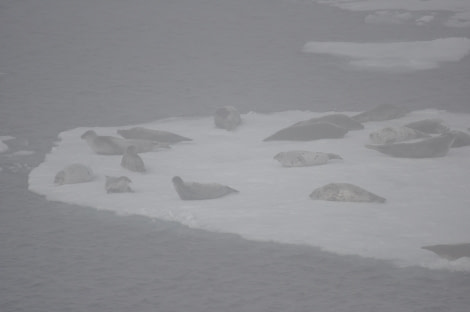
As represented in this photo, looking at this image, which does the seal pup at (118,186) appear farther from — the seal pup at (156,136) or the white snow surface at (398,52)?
the white snow surface at (398,52)

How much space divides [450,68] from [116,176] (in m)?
6.56

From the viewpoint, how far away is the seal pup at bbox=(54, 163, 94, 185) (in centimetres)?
724

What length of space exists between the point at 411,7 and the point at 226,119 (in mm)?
9397

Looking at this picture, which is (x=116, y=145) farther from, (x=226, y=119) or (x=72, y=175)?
(x=226, y=119)

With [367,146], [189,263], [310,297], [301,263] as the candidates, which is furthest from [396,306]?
[367,146]

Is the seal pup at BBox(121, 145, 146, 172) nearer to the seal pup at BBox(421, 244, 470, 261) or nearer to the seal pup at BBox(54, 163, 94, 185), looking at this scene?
the seal pup at BBox(54, 163, 94, 185)

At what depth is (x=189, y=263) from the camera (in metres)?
5.41

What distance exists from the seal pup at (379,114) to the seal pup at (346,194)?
113 inches

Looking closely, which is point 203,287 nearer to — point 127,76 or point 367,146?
point 367,146

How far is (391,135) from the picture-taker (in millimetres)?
8070

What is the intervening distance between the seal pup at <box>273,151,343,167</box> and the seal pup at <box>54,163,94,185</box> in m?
1.82

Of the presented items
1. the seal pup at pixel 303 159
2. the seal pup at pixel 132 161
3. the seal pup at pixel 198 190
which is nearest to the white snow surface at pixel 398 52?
the seal pup at pixel 303 159

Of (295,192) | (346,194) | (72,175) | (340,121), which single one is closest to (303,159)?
(295,192)

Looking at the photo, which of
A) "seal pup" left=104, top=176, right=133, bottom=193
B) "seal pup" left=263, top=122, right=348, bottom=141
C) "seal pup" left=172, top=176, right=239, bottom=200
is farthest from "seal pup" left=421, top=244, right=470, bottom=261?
"seal pup" left=263, top=122, right=348, bottom=141
